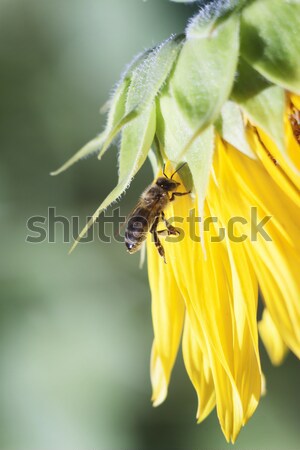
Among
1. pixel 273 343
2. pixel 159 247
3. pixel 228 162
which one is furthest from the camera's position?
pixel 273 343

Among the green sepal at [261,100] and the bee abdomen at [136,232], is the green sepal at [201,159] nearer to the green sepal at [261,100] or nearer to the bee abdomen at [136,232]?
the green sepal at [261,100]

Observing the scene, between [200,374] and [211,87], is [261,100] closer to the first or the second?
[211,87]

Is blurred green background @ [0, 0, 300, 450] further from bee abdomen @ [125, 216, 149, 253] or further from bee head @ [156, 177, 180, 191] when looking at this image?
bee head @ [156, 177, 180, 191]

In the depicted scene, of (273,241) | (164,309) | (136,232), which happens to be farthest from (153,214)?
(273,241)

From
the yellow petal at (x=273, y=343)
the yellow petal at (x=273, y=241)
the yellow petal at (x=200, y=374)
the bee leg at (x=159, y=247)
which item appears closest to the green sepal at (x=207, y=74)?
the yellow petal at (x=273, y=241)

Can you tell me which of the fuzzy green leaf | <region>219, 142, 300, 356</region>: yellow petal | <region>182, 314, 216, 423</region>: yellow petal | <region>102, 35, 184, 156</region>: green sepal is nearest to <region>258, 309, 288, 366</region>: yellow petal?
<region>182, 314, 216, 423</region>: yellow petal

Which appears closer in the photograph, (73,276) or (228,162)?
(228,162)
